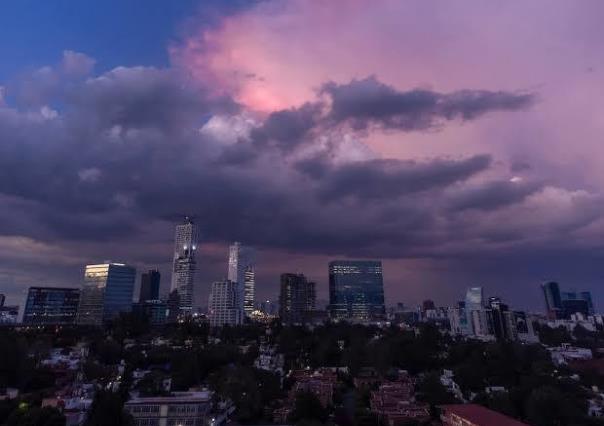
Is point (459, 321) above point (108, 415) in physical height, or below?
above

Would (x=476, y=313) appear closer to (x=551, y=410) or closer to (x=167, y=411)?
(x=551, y=410)

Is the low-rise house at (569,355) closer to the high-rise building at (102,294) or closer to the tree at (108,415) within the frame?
the tree at (108,415)

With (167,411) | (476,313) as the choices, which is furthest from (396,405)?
(476,313)

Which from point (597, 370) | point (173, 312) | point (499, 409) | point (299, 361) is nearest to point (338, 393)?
point (499, 409)

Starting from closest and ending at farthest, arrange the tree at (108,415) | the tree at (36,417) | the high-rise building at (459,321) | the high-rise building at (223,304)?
the tree at (36,417)
the tree at (108,415)
the high-rise building at (459,321)
the high-rise building at (223,304)

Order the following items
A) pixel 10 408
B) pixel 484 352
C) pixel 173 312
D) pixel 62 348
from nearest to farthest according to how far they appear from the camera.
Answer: pixel 10 408 < pixel 484 352 < pixel 62 348 < pixel 173 312

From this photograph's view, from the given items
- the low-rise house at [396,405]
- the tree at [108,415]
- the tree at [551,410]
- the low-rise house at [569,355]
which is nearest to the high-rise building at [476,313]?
the low-rise house at [569,355]

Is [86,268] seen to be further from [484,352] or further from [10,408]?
[484,352]
